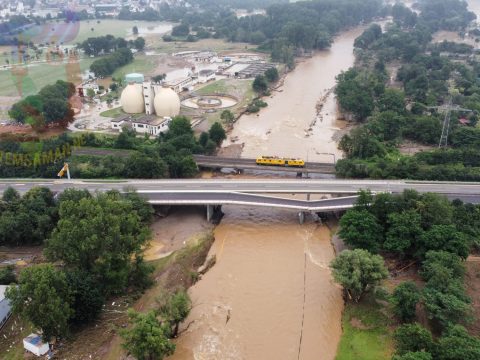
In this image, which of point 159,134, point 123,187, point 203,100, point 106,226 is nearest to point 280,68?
point 203,100

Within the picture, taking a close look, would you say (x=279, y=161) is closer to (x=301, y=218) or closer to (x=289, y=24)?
(x=301, y=218)

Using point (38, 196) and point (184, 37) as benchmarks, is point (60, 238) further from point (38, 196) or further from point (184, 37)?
point (184, 37)

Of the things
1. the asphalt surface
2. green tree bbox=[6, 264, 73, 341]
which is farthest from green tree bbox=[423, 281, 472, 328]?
green tree bbox=[6, 264, 73, 341]

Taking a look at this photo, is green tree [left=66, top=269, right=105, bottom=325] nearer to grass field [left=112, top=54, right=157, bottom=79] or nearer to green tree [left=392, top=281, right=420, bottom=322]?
green tree [left=392, top=281, right=420, bottom=322]

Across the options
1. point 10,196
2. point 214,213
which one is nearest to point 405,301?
point 214,213

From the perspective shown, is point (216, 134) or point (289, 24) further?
point (289, 24)

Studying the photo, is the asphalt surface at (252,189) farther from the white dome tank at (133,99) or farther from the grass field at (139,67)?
the grass field at (139,67)
